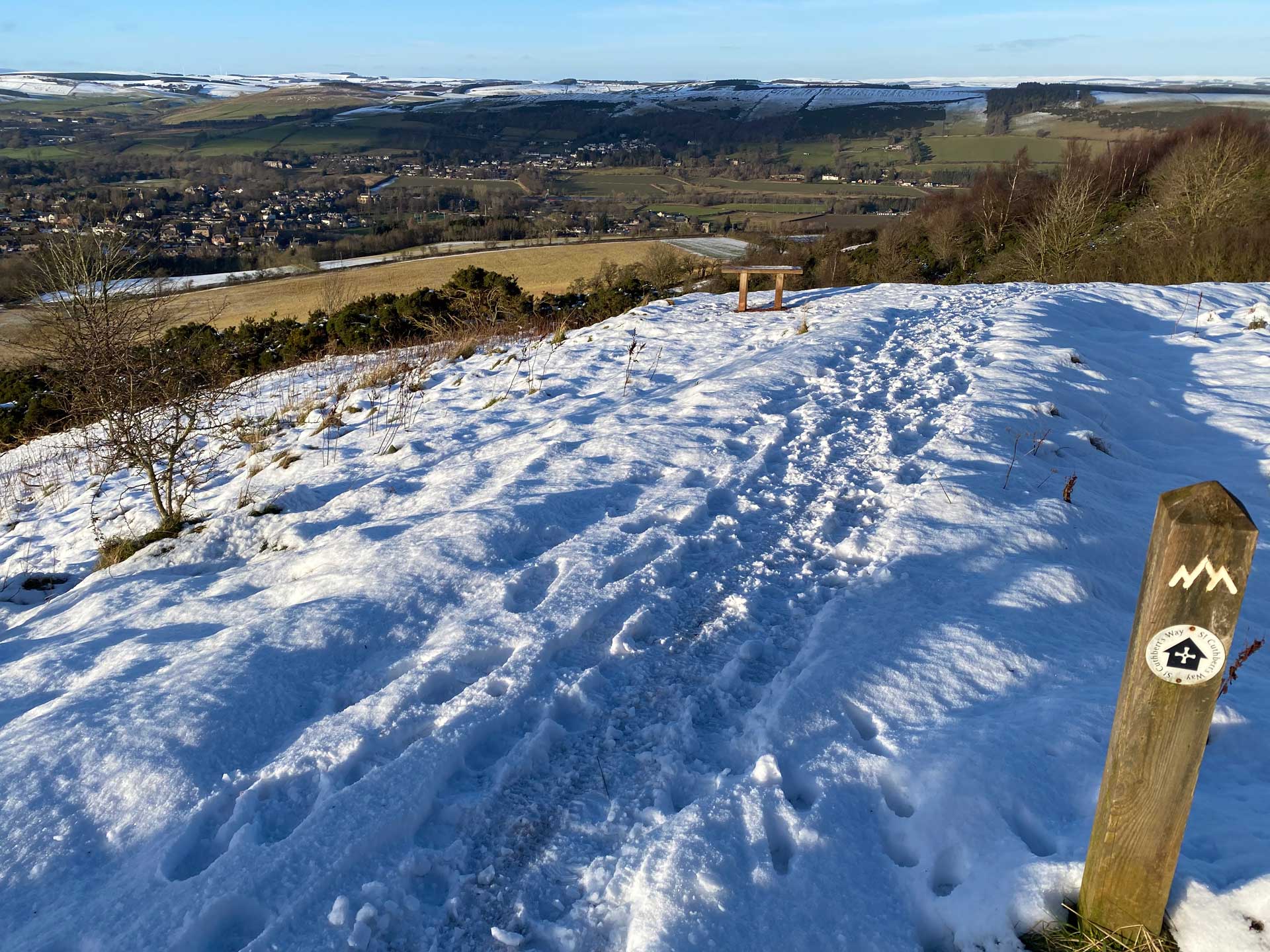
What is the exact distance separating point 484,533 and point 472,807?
2241mm

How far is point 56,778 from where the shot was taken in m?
2.85

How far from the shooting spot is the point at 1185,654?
5.99 ft

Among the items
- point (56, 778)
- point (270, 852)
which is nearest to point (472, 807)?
point (270, 852)

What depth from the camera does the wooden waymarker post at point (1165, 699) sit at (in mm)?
1717

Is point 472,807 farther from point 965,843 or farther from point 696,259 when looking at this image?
point 696,259

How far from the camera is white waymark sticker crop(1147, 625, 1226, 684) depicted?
1798 mm

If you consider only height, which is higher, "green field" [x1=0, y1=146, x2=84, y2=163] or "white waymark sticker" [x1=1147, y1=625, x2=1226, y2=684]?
"green field" [x1=0, y1=146, x2=84, y2=163]

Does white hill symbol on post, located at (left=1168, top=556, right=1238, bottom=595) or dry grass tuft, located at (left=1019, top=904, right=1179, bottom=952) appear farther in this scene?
dry grass tuft, located at (left=1019, top=904, right=1179, bottom=952)

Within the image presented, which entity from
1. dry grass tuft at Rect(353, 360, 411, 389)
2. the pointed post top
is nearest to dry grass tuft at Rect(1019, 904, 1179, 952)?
the pointed post top

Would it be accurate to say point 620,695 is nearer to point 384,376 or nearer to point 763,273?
point 384,376

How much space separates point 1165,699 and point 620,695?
2202mm

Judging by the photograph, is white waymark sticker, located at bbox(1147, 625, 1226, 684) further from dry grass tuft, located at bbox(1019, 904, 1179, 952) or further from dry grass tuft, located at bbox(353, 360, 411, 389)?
dry grass tuft, located at bbox(353, 360, 411, 389)

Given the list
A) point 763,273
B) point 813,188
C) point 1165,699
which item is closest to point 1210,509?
point 1165,699

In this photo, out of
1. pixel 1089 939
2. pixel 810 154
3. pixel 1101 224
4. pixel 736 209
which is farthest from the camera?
pixel 810 154
